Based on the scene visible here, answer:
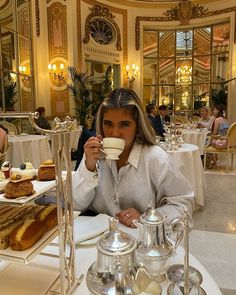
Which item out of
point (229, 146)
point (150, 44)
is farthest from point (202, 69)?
point (229, 146)

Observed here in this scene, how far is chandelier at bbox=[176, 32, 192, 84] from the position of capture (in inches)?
426

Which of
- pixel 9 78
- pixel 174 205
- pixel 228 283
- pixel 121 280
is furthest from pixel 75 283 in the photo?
pixel 9 78

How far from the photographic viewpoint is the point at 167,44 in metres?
10.9

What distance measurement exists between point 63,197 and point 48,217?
0.19m

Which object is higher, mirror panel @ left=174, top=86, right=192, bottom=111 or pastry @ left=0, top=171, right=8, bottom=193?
mirror panel @ left=174, top=86, right=192, bottom=111

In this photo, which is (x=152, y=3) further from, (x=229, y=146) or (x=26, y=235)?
(x=26, y=235)

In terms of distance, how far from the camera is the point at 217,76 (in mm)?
10398

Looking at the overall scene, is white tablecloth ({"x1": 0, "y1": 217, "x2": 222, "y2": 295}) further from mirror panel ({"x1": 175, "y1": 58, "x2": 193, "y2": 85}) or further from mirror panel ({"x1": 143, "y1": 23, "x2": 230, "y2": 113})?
mirror panel ({"x1": 175, "y1": 58, "x2": 193, "y2": 85})

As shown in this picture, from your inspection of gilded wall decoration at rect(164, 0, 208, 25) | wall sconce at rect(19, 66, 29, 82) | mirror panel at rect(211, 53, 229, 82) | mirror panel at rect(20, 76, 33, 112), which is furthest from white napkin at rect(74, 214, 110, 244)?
gilded wall decoration at rect(164, 0, 208, 25)

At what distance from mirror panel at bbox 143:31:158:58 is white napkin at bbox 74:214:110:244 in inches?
406

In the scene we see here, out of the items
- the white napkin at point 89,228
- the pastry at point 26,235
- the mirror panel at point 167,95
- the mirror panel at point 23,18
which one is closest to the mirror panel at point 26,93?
the mirror panel at point 23,18

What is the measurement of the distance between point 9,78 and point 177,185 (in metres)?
7.23

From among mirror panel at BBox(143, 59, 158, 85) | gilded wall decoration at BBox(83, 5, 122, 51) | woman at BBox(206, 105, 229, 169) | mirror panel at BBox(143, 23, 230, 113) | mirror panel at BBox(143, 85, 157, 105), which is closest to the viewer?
woman at BBox(206, 105, 229, 169)

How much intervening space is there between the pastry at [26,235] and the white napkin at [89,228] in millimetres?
221
